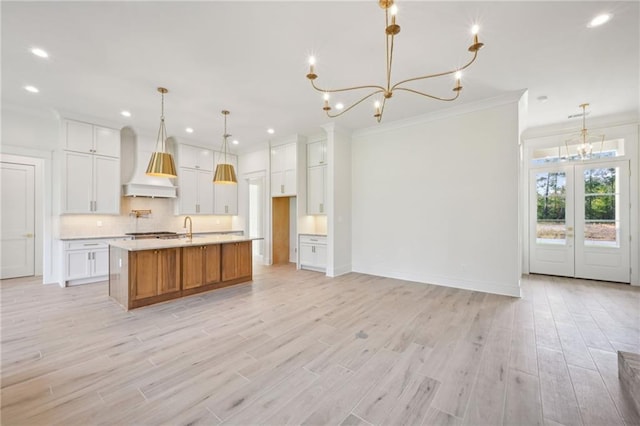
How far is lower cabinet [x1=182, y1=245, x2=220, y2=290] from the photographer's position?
162 inches

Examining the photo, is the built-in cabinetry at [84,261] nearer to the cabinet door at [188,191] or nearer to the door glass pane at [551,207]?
the cabinet door at [188,191]

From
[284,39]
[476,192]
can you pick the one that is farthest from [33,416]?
[476,192]

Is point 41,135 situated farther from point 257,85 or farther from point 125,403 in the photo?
point 125,403

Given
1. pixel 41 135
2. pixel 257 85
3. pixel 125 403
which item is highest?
pixel 257 85

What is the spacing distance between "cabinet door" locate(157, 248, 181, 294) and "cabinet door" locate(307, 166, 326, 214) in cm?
309

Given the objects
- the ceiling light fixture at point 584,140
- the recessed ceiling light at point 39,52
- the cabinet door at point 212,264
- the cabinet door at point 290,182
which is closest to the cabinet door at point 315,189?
the cabinet door at point 290,182

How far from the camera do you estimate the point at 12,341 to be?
2.71m

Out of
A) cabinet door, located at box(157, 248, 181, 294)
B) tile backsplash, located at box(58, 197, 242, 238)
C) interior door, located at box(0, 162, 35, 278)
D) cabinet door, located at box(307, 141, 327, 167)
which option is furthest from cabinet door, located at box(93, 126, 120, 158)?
cabinet door, located at box(307, 141, 327, 167)

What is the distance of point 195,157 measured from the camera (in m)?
6.81

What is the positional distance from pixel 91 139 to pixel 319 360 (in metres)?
5.88

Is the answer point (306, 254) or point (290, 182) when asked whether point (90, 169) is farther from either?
point (306, 254)

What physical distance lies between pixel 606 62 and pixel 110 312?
700cm

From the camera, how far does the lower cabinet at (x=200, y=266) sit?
4.12 metres

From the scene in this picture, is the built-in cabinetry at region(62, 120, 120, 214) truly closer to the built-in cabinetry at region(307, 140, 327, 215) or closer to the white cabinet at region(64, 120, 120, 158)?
the white cabinet at region(64, 120, 120, 158)
